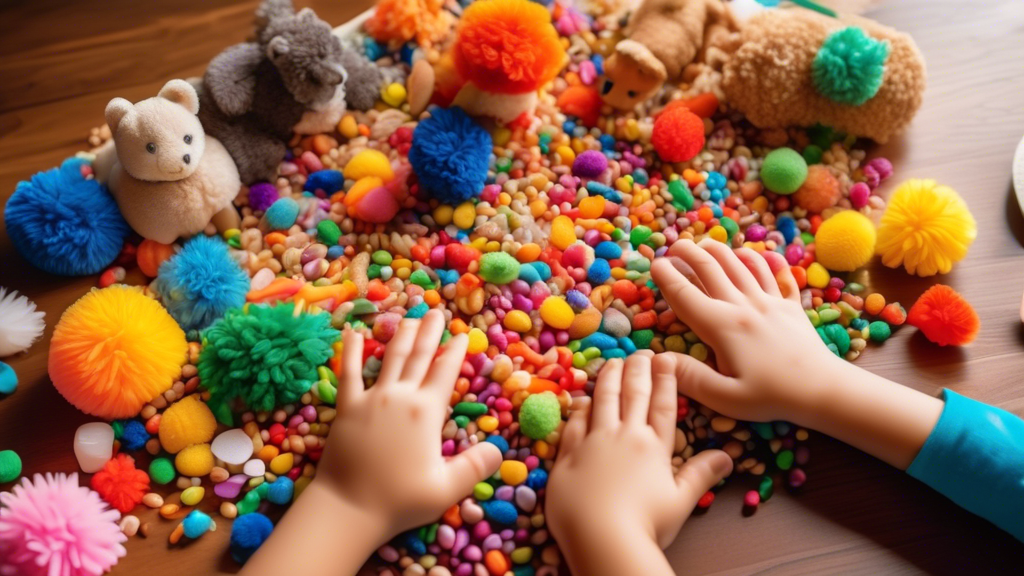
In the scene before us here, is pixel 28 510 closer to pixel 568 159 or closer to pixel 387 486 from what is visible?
pixel 387 486

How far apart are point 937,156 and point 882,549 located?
55 cm

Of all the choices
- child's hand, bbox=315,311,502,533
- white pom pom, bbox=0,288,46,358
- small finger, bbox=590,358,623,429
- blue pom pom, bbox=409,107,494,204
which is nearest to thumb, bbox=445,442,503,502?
child's hand, bbox=315,311,502,533

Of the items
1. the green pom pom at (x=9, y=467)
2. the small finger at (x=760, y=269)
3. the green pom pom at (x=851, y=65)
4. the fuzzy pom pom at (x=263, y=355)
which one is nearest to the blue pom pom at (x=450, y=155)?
the fuzzy pom pom at (x=263, y=355)

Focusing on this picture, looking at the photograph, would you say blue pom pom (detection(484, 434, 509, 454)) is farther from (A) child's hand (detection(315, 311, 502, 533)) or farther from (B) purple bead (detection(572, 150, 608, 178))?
(B) purple bead (detection(572, 150, 608, 178))

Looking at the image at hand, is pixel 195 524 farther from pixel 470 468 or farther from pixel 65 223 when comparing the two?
pixel 65 223

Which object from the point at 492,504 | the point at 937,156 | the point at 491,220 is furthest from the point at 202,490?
the point at 937,156

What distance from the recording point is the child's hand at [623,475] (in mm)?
677

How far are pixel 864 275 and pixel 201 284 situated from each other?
0.79 metres

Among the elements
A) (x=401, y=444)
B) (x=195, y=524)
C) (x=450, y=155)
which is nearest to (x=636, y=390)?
(x=401, y=444)

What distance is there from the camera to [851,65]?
896 mm

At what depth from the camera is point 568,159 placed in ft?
3.16

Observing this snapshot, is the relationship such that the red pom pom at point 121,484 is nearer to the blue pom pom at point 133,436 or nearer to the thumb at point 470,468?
the blue pom pom at point 133,436

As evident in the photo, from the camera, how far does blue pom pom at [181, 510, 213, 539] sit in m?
0.74

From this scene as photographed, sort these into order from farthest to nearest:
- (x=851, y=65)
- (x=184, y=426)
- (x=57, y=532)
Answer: (x=851, y=65)
(x=184, y=426)
(x=57, y=532)
